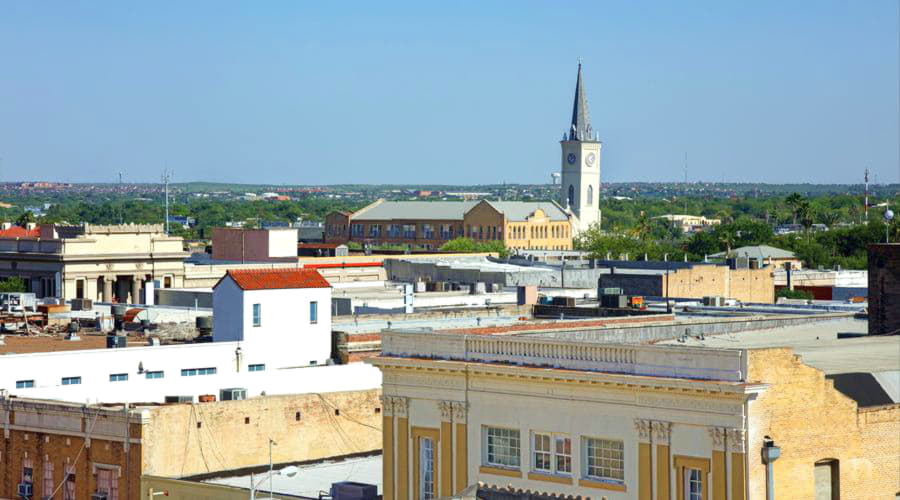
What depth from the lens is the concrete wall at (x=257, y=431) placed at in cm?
4851

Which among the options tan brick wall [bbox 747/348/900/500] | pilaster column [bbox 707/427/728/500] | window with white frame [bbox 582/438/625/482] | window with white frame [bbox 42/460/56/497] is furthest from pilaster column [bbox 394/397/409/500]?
window with white frame [bbox 42/460/56/497]

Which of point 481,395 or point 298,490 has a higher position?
point 481,395

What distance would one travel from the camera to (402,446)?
43344mm

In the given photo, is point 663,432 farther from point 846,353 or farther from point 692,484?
point 846,353

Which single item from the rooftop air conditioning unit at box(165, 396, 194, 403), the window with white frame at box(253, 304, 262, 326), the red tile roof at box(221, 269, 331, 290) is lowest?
the rooftop air conditioning unit at box(165, 396, 194, 403)

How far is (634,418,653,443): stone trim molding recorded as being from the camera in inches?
1511

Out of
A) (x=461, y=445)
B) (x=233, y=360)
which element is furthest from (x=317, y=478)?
(x=233, y=360)

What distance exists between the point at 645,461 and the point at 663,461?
52cm

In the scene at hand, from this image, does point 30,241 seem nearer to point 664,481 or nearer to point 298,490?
point 298,490

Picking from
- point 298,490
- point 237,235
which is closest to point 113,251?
point 237,235

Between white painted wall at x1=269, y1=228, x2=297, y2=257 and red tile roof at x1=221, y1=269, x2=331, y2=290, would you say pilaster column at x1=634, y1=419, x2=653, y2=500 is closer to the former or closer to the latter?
red tile roof at x1=221, y1=269, x2=331, y2=290

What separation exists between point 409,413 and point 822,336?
73.1 ft

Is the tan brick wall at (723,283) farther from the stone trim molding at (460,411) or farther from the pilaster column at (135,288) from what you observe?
the stone trim molding at (460,411)

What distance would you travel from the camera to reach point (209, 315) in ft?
237
